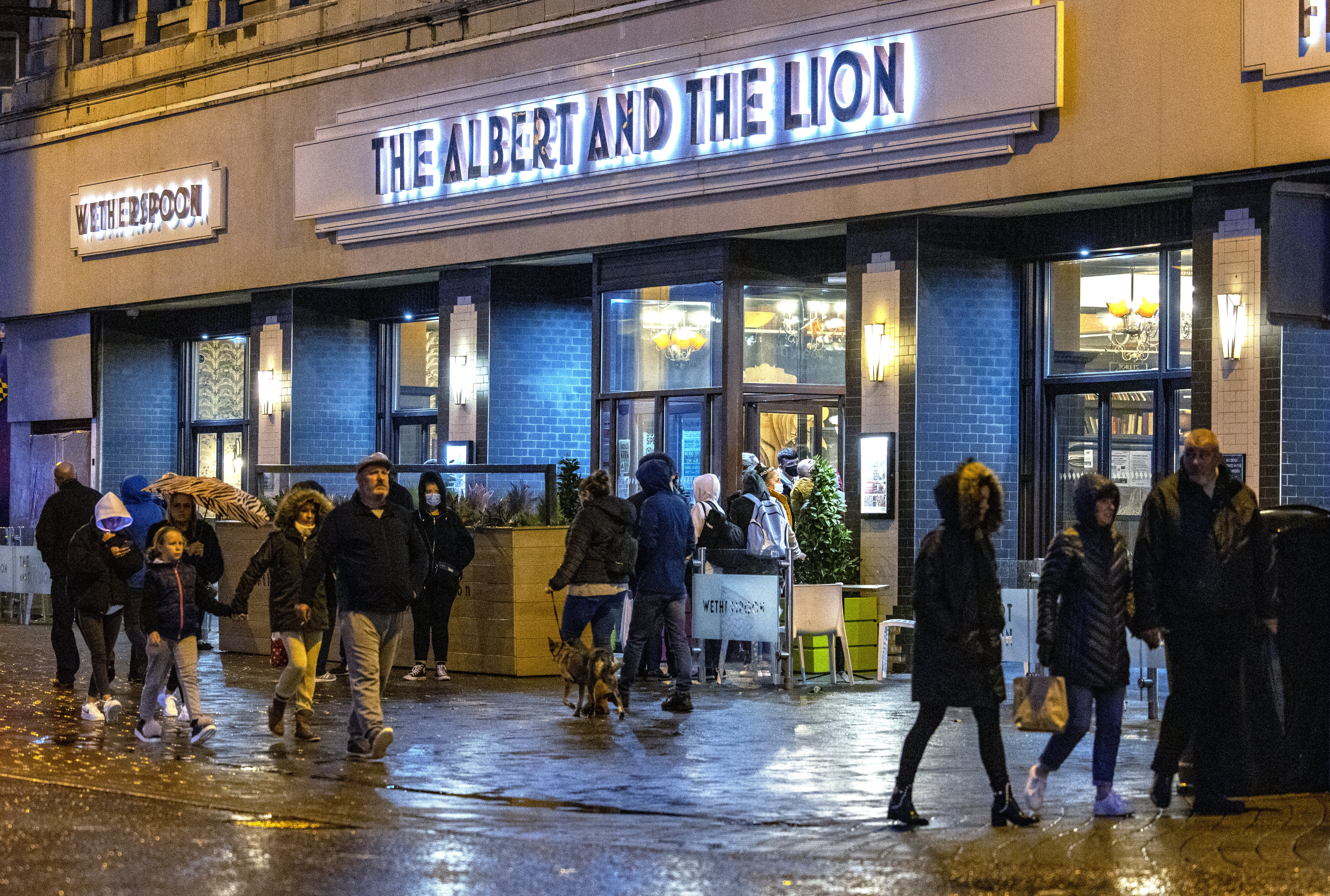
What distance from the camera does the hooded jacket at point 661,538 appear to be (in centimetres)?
1396

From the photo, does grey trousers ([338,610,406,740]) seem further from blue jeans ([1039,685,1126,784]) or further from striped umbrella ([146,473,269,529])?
striped umbrella ([146,473,269,529])

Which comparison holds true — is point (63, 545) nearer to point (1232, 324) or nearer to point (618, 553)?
point (618, 553)

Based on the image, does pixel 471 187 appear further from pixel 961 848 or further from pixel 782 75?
pixel 961 848

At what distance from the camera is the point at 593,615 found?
13852 millimetres

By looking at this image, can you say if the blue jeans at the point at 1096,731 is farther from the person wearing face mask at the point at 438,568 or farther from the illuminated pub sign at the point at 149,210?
the illuminated pub sign at the point at 149,210

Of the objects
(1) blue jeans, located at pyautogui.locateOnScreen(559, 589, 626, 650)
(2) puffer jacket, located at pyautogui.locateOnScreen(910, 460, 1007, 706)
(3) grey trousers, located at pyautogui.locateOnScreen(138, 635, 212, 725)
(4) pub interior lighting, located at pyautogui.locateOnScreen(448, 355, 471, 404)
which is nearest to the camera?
(2) puffer jacket, located at pyautogui.locateOnScreen(910, 460, 1007, 706)

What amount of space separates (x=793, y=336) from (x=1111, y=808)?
11.4m

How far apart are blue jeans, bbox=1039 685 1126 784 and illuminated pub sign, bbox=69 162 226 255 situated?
18.9 metres

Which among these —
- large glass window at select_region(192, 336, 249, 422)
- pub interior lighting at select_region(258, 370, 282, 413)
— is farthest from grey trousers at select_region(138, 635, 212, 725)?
large glass window at select_region(192, 336, 249, 422)

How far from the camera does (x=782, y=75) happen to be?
60.2 ft

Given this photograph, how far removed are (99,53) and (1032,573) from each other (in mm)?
19074

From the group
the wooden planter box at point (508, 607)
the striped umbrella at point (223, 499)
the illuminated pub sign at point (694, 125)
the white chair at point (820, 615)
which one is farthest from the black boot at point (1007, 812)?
the striped umbrella at point (223, 499)

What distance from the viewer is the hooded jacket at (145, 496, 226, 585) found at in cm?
1239

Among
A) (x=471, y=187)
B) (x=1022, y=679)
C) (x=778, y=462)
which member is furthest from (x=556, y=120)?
(x=1022, y=679)
